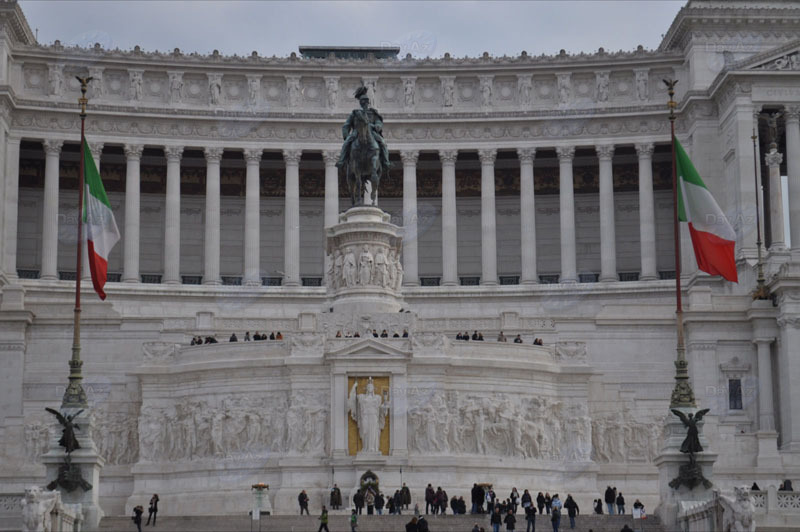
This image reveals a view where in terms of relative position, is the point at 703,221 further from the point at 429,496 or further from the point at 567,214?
the point at 567,214

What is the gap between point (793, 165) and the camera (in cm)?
9225

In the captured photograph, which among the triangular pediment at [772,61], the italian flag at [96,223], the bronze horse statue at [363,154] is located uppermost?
the triangular pediment at [772,61]

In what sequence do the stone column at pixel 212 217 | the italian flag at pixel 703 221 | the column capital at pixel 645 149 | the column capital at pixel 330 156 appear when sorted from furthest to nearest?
the column capital at pixel 330 156 < the column capital at pixel 645 149 < the stone column at pixel 212 217 < the italian flag at pixel 703 221

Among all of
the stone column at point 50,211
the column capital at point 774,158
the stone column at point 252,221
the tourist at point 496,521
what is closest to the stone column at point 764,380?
the column capital at point 774,158

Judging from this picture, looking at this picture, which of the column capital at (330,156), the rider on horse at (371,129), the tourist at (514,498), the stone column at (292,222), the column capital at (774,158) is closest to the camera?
the tourist at (514,498)

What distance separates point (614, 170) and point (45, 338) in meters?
43.4

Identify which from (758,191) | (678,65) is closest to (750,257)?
(758,191)

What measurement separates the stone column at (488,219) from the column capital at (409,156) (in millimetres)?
4003

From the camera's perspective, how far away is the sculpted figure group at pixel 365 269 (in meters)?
69.8

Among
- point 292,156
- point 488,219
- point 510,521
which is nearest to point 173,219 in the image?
point 292,156

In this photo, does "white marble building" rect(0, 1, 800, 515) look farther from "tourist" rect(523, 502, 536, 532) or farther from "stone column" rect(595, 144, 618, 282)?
"tourist" rect(523, 502, 536, 532)

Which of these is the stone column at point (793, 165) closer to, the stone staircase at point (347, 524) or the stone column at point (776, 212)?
the stone column at point (776, 212)

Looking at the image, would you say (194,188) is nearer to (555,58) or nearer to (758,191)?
(555,58)

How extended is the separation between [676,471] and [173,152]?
5589cm
